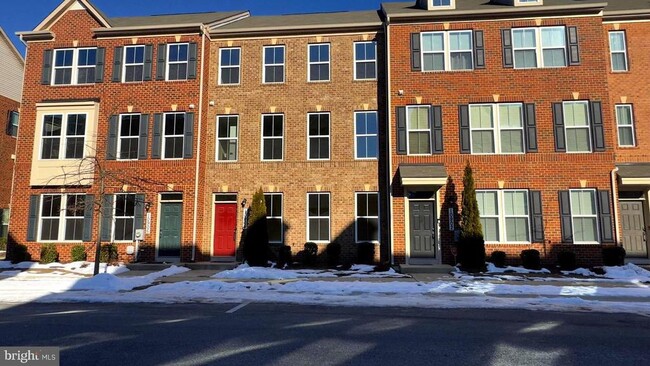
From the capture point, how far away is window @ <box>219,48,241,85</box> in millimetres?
17203

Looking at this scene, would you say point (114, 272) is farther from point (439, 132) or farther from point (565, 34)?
point (565, 34)

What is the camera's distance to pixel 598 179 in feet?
47.6

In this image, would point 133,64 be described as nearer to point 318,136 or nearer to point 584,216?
point 318,136

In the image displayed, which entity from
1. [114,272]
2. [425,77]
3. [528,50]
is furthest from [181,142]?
[528,50]

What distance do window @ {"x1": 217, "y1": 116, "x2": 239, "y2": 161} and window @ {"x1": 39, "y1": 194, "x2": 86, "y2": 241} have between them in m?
5.86

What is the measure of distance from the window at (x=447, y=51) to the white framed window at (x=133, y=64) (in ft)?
38.3

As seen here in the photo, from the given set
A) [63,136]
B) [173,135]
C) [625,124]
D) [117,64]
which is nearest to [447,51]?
[625,124]

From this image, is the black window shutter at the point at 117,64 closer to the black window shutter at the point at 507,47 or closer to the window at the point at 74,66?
the window at the point at 74,66

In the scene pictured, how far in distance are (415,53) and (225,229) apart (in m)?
10.3

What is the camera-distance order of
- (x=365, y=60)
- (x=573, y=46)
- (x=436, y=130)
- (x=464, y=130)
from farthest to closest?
(x=365, y=60)
(x=436, y=130)
(x=464, y=130)
(x=573, y=46)

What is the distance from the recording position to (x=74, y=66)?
17.3 m

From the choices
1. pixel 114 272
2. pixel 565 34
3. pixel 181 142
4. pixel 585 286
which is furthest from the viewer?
pixel 181 142

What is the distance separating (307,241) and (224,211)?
3665 mm

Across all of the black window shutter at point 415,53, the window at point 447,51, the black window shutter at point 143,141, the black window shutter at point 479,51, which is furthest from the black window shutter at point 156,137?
the black window shutter at point 479,51
